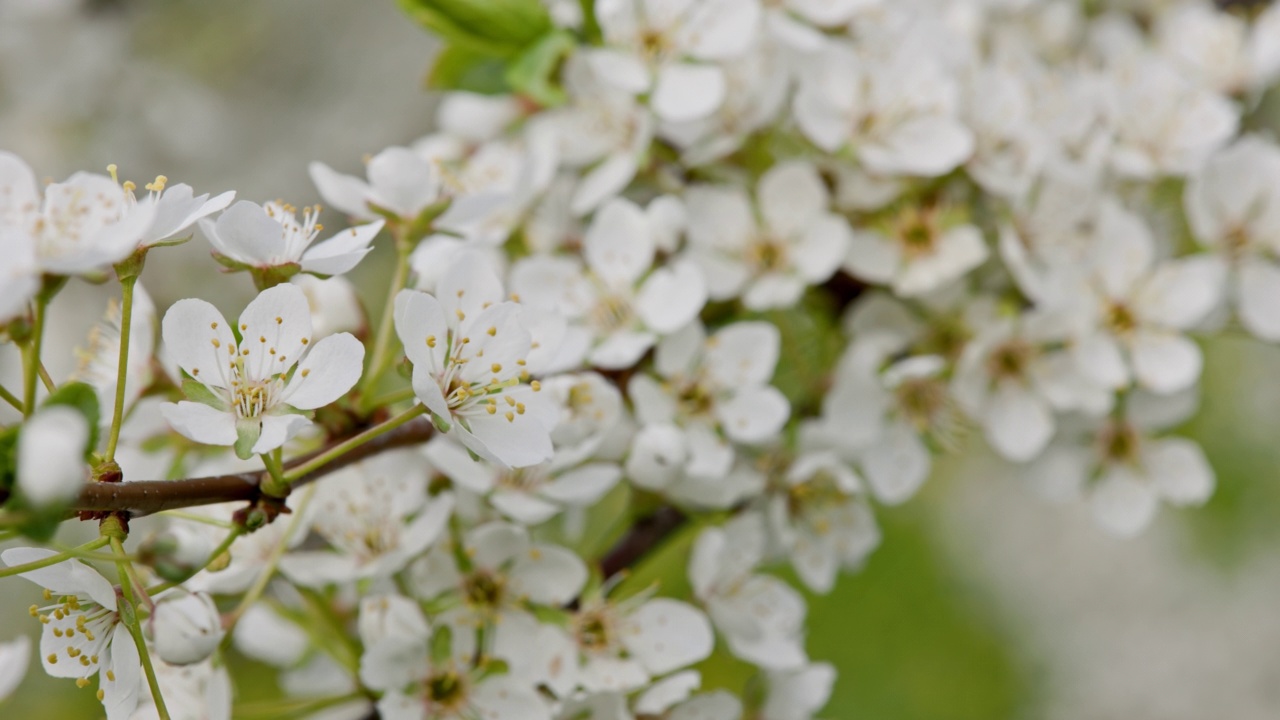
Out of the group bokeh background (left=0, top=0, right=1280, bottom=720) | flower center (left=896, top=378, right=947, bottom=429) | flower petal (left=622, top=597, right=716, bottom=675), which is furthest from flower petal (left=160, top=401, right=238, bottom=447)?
bokeh background (left=0, top=0, right=1280, bottom=720)

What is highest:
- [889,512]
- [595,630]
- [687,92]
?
[687,92]

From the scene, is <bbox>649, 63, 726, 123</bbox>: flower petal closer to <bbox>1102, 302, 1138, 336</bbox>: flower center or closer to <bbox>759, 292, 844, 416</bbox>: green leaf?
<bbox>759, 292, 844, 416</bbox>: green leaf

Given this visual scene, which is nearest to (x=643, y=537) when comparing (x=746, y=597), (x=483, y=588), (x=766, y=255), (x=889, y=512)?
(x=746, y=597)

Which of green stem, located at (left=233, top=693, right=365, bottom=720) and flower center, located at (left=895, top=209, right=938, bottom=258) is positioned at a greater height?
flower center, located at (left=895, top=209, right=938, bottom=258)

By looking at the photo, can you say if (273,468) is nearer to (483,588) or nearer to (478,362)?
(478,362)

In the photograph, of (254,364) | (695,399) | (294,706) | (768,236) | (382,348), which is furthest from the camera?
(768,236)

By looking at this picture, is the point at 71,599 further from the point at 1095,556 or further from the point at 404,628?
the point at 1095,556

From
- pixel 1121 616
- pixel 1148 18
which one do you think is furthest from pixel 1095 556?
pixel 1148 18
